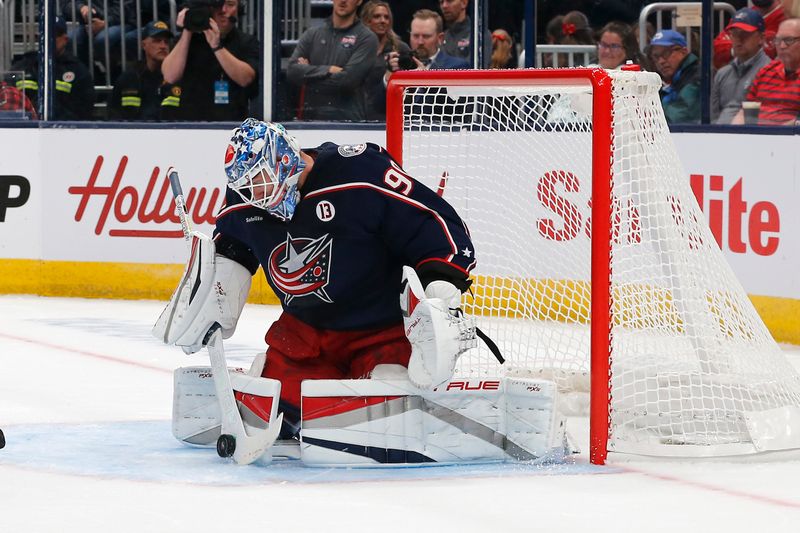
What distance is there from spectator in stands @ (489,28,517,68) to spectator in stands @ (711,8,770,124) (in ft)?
3.31

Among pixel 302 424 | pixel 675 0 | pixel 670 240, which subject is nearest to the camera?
pixel 302 424

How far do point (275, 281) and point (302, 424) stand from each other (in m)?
0.40

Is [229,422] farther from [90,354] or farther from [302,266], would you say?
[90,354]

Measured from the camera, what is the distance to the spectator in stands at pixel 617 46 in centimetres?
639

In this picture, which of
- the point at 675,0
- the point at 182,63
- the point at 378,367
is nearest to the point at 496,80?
the point at 378,367

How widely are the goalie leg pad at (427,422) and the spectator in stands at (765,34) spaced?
284 centimetres

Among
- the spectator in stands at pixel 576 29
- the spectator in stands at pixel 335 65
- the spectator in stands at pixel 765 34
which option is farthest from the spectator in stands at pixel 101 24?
the spectator in stands at pixel 765 34

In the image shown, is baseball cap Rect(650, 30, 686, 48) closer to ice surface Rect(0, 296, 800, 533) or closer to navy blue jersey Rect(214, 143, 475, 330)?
ice surface Rect(0, 296, 800, 533)

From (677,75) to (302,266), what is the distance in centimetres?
308

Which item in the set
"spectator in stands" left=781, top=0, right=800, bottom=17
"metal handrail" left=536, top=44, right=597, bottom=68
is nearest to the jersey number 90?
"spectator in stands" left=781, top=0, right=800, bottom=17

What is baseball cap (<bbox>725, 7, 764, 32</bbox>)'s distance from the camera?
603 centimetres

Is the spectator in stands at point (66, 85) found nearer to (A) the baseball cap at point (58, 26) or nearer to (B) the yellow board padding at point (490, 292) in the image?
(A) the baseball cap at point (58, 26)

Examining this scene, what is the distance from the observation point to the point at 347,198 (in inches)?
140

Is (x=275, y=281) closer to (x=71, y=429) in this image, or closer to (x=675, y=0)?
(x=71, y=429)
